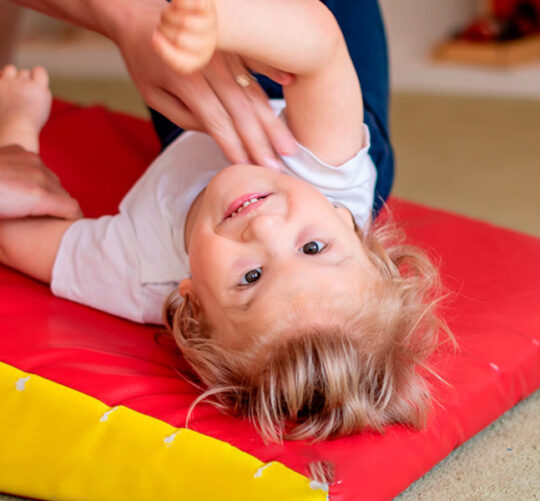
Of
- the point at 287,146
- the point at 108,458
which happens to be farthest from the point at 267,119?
the point at 108,458

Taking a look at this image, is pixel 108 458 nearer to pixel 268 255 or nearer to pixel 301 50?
pixel 268 255

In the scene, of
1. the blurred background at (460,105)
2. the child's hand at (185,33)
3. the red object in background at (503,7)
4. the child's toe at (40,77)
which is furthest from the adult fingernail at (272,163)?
the red object in background at (503,7)

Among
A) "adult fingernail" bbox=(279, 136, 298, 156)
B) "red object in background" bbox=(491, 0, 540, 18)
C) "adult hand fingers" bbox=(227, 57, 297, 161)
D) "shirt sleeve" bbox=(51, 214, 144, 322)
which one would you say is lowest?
"red object in background" bbox=(491, 0, 540, 18)

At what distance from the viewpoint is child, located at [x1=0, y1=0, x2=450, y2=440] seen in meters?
1.06

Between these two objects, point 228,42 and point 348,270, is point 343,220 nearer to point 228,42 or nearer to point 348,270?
point 348,270

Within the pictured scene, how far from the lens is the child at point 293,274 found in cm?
106

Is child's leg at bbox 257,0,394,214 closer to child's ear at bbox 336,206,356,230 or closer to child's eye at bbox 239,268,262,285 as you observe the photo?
child's ear at bbox 336,206,356,230

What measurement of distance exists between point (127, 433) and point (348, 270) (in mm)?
367

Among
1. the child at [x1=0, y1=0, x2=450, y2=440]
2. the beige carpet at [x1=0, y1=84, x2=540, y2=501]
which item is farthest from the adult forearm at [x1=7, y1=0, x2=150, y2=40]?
the beige carpet at [x1=0, y1=84, x2=540, y2=501]

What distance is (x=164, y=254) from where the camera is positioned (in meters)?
1.42

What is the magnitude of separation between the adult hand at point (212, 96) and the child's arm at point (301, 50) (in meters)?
0.04

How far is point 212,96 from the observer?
122 centimetres

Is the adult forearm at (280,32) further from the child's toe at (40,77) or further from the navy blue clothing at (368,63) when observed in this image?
the child's toe at (40,77)

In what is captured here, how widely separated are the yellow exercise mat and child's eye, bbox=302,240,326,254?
292 millimetres
